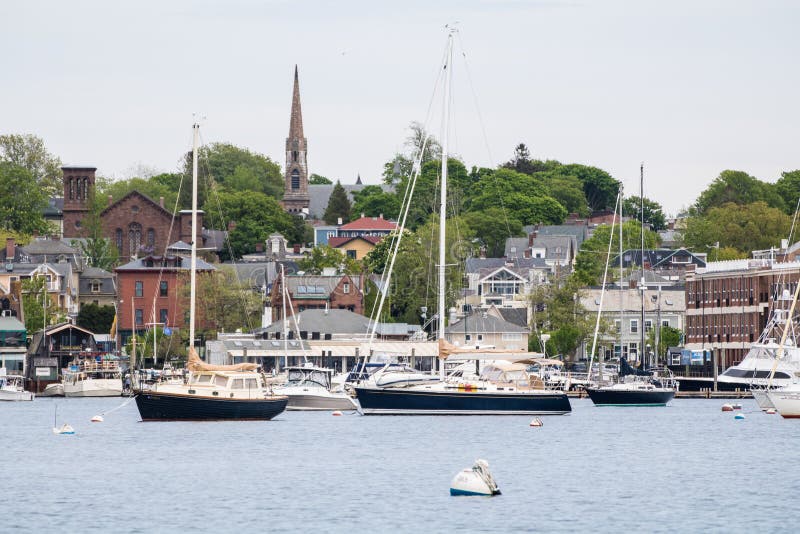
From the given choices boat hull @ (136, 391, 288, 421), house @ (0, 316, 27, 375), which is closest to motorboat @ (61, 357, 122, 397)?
house @ (0, 316, 27, 375)

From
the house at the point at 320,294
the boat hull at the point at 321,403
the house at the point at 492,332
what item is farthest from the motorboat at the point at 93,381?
the house at the point at 320,294

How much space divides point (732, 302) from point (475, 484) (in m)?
107

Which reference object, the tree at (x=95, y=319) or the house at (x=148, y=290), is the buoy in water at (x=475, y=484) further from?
the tree at (x=95, y=319)

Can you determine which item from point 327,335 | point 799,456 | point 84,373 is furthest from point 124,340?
point 799,456

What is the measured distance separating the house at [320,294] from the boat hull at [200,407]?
96236 millimetres

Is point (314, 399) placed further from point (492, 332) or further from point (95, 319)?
point (95, 319)

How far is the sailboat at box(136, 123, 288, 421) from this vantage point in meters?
88.2

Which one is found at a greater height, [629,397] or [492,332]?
[492,332]

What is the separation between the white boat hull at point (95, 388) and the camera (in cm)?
14300

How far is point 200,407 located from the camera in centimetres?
8862

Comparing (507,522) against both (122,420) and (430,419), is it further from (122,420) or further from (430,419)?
(122,420)

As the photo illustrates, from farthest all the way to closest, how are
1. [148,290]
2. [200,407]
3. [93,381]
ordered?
[148,290]
[93,381]
[200,407]

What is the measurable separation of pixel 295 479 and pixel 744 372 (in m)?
70.6

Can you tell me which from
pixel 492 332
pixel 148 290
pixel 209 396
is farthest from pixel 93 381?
pixel 209 396
